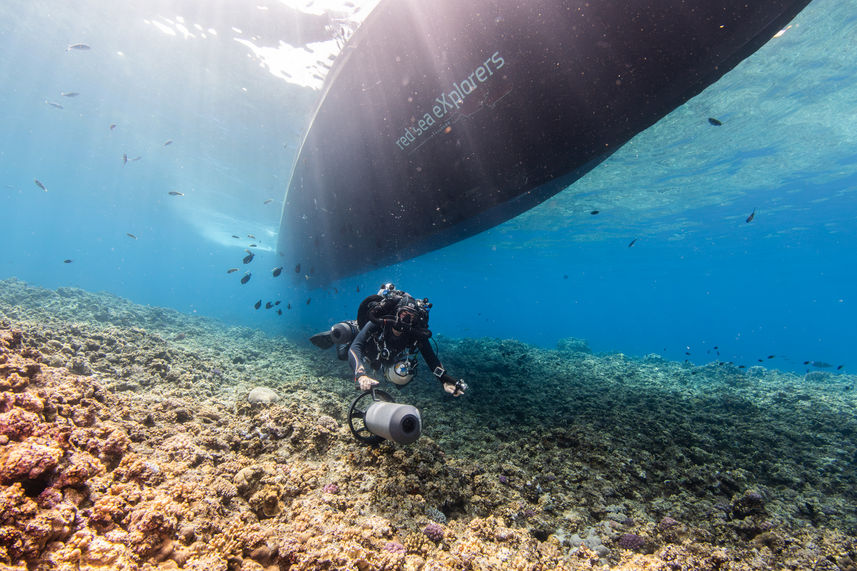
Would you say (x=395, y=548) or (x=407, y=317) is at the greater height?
(x=407, y=317)

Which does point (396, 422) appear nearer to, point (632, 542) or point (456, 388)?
point (456, 388)

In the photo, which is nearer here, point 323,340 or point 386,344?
point 386,344

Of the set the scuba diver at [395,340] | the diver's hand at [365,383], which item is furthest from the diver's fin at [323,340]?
the diver's hand at [365,383]

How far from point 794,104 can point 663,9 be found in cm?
1398

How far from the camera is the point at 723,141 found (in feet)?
48.4

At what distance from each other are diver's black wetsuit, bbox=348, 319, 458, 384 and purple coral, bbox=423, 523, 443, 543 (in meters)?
2.44

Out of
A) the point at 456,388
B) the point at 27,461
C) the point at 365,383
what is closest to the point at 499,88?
the point at 456,388

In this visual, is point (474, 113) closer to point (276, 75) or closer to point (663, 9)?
point (663, 9)

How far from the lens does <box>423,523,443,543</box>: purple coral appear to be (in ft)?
8.90

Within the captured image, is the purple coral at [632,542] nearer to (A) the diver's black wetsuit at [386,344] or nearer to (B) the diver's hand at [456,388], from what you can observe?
(B) the diver's hand at [456,388]

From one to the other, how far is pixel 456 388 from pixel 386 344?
4.67ft

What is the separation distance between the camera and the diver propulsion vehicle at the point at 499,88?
438cm

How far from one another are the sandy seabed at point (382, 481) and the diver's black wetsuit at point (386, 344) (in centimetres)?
108

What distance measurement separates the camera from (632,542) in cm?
286
